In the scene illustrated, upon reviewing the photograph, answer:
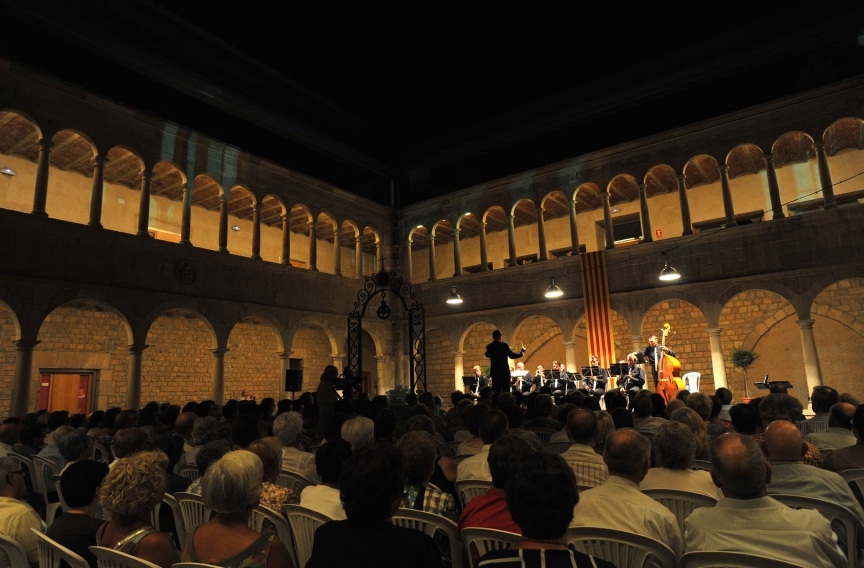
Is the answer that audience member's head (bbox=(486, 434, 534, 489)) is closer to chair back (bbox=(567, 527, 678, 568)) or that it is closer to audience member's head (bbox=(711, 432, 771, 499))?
chair back (bbox=(567, 527, 678, 568))

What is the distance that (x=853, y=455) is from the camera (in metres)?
3.30

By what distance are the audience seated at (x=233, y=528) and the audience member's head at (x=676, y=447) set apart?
2023 millimetres

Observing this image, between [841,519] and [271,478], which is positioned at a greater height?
[271,478]

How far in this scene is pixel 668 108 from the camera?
45.9 ft

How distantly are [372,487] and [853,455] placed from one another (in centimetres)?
308

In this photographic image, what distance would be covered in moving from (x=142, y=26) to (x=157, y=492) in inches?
519

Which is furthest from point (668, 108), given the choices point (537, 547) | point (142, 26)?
point (537, 547)

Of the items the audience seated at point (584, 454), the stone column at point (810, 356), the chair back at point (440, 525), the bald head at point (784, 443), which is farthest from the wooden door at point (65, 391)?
the stone column at point (810, 356)

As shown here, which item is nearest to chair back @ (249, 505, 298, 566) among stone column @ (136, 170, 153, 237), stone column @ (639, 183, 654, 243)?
stone column @ (136, 170, 153, 237)

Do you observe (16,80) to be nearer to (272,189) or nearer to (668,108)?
(272,189)

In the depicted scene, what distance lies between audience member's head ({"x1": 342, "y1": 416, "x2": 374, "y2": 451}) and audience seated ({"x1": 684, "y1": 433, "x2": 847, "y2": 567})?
8.09 ft

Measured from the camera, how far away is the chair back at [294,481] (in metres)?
3.77

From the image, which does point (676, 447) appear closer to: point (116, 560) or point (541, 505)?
point (541, 505)

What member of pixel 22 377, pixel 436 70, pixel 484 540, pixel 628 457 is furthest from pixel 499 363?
pixel 436 70
